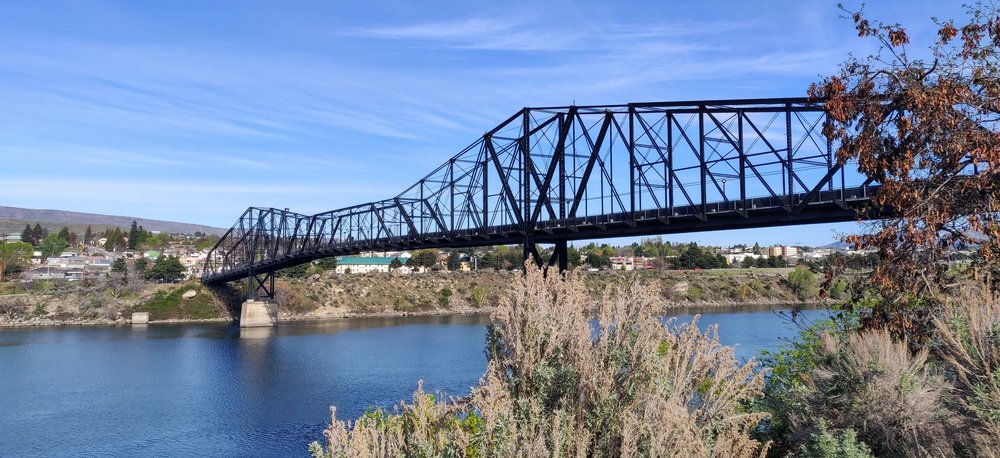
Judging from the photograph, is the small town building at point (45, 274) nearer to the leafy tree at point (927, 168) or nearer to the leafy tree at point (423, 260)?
the leafy tree at point (423, 260)

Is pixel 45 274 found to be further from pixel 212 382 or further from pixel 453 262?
pixel 212 382

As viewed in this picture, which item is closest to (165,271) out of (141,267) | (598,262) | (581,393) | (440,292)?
(141,267)

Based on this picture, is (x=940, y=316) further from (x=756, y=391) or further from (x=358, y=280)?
(x=358, y=280)

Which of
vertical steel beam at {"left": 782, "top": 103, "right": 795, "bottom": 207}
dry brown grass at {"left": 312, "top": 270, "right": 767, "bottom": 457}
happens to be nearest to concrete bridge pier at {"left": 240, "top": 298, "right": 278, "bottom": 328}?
vertical steel beam at {"left": 782, "top": 103, "right": 795, "bottom": 207}

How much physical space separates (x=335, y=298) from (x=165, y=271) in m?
28.7

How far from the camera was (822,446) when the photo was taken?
339 inches

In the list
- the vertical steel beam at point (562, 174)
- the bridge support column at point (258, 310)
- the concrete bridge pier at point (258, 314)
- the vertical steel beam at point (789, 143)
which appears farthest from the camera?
the bridge support column at point (258, 310)

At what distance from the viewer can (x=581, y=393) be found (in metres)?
8.46

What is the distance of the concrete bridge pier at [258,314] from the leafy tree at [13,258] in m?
57.2

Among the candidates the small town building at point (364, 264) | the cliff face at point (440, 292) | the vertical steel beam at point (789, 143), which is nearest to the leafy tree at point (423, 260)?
the small town building at point (364, 264)

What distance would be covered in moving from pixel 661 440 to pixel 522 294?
2660 mm

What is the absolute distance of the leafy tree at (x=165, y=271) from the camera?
11725 centimetres

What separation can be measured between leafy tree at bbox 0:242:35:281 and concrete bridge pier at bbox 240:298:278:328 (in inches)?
2253

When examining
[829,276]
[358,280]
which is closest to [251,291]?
[358,280]
